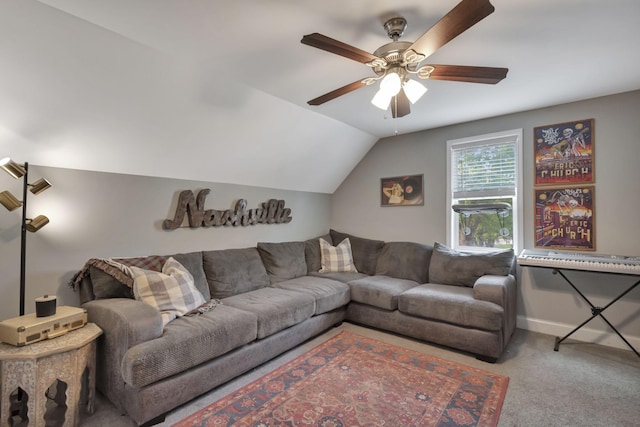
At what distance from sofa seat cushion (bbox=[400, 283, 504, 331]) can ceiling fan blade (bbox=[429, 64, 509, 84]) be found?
1814 millimetres

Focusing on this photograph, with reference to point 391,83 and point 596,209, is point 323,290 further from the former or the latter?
point 596,209

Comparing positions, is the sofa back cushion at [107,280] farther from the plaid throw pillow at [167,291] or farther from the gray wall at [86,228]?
the gray wall at [86,228]

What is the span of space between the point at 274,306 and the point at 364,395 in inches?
38.0

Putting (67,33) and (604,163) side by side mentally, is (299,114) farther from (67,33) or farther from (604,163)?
(604,163)

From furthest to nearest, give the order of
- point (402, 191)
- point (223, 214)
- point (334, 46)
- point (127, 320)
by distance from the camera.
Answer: point (402, 191)
point (223, 214)
point (127, 320)
point (334, 46)

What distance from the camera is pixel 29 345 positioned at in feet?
5.37

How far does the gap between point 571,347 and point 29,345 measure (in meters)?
4.11

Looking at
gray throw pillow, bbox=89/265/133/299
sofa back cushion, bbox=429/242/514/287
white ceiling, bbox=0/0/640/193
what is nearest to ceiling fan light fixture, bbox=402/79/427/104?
white ceiling, bbox=0/0/640/193

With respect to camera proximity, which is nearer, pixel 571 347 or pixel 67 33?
pixel 67 33

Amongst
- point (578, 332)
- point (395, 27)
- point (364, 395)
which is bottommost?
point (364, 395)

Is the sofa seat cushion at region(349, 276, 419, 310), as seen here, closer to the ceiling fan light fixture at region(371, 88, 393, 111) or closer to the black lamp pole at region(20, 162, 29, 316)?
the ceiling fan light fixture at region(371, 88, 393, 111)

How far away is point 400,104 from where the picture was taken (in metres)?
2.19

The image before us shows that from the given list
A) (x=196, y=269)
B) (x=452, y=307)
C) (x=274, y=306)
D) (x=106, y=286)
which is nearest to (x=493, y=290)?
(x=452, y=307)

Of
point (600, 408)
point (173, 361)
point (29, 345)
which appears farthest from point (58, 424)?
point (600, 408)
